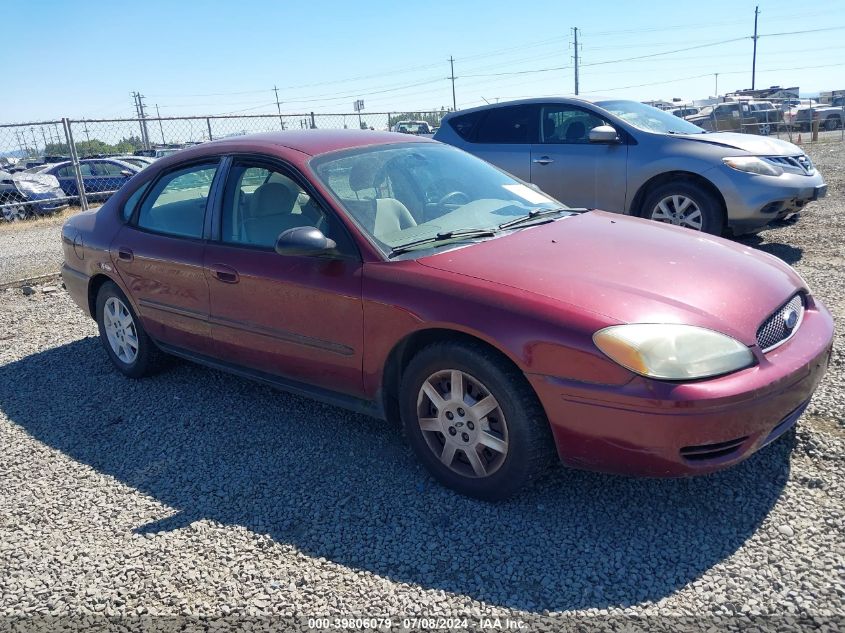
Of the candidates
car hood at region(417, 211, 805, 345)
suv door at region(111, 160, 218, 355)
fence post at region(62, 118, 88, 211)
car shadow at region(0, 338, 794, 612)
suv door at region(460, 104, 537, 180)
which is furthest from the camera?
fence post at region(62, 118, 88, 211)

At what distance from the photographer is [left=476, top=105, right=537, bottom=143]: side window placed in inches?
302

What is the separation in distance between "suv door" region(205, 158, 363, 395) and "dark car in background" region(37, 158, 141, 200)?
529 inches

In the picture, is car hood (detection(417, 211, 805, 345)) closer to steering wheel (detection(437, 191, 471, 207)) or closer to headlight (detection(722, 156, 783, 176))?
steering wheel (detection(437, 191, 471, 207))

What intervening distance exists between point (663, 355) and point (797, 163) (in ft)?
17.8

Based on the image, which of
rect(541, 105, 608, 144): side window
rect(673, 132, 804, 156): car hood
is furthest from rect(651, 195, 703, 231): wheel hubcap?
rect(541, 105, 608, 144): side window

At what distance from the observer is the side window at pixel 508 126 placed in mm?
7664

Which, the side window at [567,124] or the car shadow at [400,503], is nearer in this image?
the car shadow at [400,503]

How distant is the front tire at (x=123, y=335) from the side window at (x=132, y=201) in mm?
508

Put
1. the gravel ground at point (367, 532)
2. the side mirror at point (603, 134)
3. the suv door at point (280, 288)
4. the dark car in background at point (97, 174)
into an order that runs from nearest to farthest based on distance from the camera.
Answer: the gravel ground at point (367, 532) → the suv door at point (280, 288) → the side mirror at point (603, 134) → the dark car in background at point (97, 174)

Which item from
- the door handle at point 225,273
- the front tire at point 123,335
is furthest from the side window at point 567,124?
the front tire at point 123,335

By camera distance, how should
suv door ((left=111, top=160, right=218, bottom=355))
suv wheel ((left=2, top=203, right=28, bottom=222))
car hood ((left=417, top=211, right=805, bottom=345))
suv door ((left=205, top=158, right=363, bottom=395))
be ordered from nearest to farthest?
car hood ((left=417, top=211, right=805, bottom=345)) < suv door ((left=205, top=158, right=363, bottom=395)) < suv door ((left=111, top=160, right=218, bottom=355)) < suv wheel ((left=2, top=203, right=28, bottom=222))

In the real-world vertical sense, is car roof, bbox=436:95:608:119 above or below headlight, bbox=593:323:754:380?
above

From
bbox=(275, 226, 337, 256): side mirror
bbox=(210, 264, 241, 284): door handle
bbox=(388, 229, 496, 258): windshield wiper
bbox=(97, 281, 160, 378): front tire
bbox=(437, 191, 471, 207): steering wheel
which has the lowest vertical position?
bbox=(97, 281, 160, 378): front tire

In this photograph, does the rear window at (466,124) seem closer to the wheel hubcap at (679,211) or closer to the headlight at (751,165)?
the wheel hubcap at (679,211)
